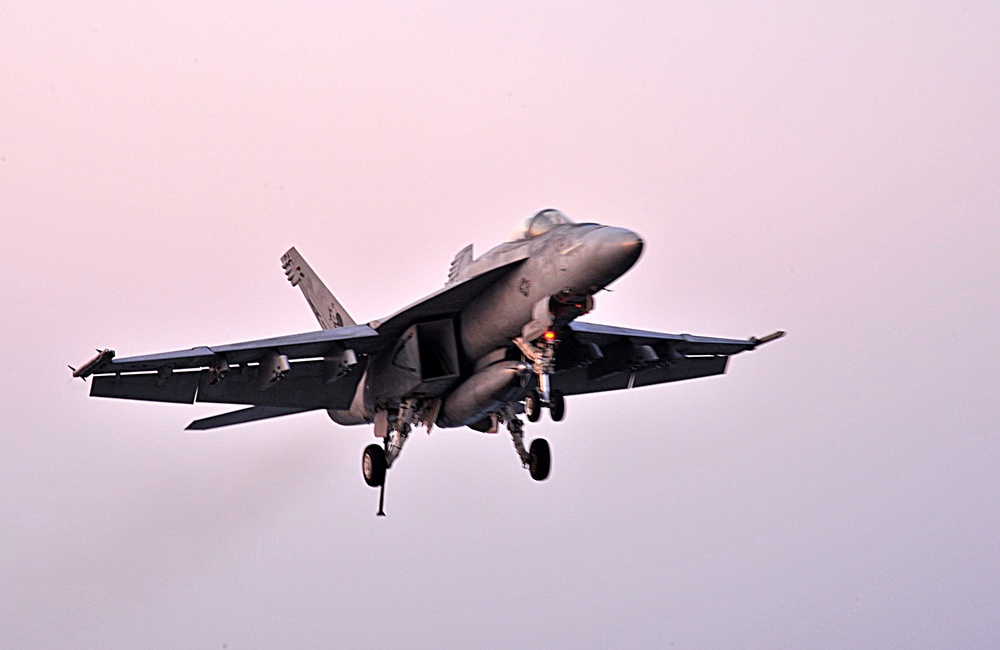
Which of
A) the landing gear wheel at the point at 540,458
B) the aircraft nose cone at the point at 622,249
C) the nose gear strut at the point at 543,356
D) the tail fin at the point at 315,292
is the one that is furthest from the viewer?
the tail fin at the point at 315,292

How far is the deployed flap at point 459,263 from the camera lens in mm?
28938

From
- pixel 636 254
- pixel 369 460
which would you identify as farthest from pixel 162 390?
pixel 636 254

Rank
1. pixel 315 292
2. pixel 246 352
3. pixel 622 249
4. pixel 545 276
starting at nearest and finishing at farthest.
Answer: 1. pixel 622 249
2. pixel 545 276
3. pixel 246 352
4. pixel 315 292

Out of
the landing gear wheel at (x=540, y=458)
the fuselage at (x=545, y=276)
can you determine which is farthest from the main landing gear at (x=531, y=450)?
the fuselage at (x=545, y=276)

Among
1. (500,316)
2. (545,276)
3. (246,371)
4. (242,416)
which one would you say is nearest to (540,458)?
(500,316)

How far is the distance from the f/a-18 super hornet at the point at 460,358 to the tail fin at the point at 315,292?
0.13 meters

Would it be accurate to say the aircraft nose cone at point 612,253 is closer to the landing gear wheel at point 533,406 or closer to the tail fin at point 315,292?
the landing gear wheel at point 533,406

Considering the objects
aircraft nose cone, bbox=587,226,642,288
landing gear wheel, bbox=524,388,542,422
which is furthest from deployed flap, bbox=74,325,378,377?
aircraft nose cone, bbox=587,226,642,288

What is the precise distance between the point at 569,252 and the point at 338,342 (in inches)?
213

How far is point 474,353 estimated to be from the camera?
28.1m

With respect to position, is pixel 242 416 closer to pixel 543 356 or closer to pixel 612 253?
pixel 543 356

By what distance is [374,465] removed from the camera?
30.2 m

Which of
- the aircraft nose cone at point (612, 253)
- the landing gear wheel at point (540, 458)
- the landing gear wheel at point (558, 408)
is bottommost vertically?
the landing gear wheel at point (540, 458)

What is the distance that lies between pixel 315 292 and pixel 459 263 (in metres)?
5.63
